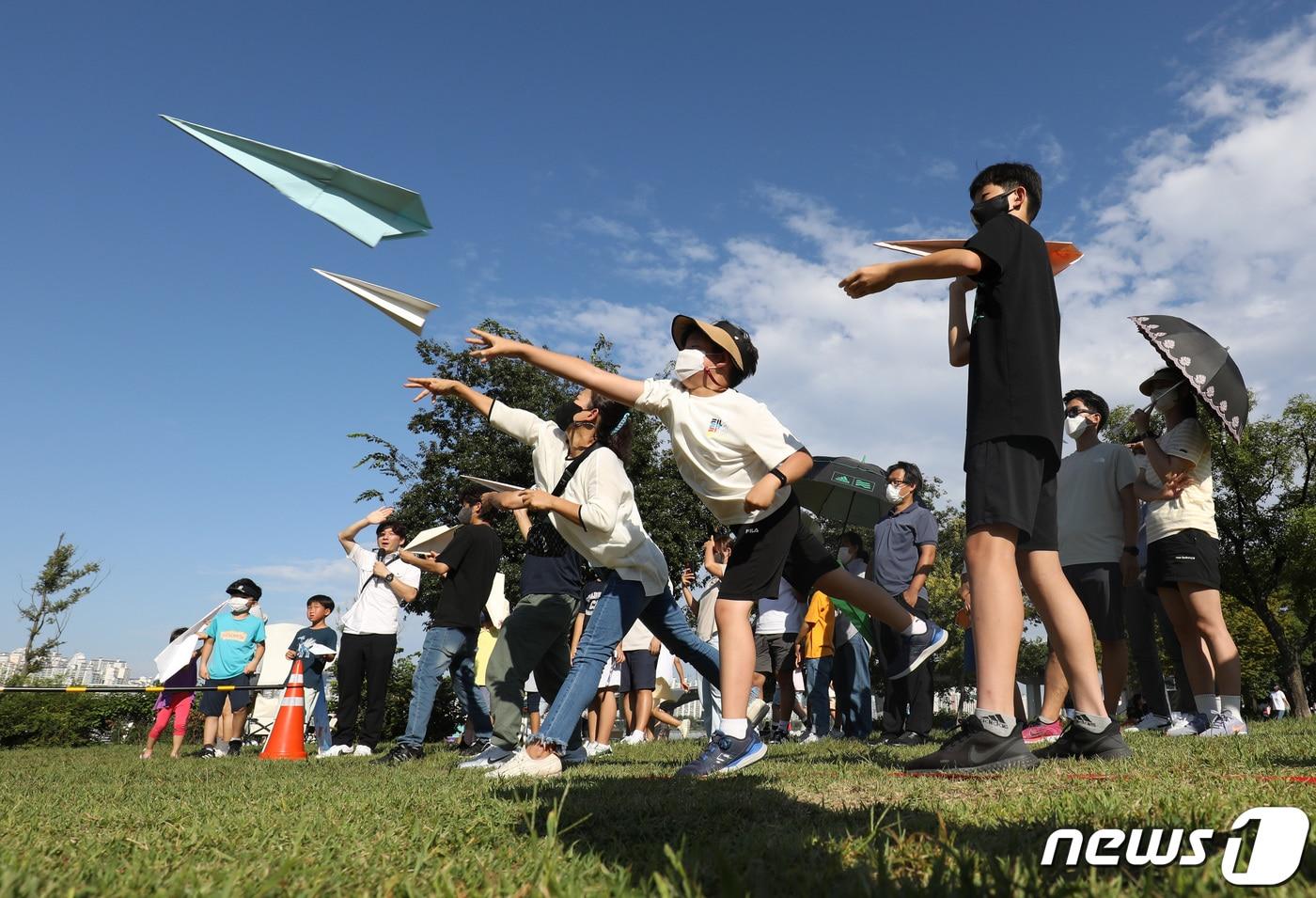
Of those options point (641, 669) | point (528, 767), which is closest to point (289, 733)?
point (641, 669)

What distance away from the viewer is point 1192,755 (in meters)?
3.86

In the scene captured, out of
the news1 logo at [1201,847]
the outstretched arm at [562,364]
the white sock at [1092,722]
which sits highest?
the outstretched arm at [562,364]

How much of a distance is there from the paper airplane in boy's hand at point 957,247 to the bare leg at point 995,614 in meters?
1.33

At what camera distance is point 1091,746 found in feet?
12.6

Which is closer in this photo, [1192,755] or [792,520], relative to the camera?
[1192,755]

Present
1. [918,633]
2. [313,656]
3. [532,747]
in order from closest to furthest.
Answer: [532,747]
[918,633]
[313,656]

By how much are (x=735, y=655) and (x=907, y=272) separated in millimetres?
1876

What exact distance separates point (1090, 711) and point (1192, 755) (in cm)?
48

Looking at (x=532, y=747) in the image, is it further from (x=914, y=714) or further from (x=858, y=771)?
(x=914, y=714)

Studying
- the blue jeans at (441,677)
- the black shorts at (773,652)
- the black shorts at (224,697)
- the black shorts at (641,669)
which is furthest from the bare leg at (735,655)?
the black shorts at (224,697)

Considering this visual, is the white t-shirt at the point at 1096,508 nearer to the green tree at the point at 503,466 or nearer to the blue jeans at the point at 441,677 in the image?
the blue jeans at the point at 441,677

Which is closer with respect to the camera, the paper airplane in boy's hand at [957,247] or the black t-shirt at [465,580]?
the paper airplane in boy's hand at [957,247]

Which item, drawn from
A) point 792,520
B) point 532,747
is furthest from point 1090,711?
point 532,747

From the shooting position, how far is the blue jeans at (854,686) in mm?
8672
